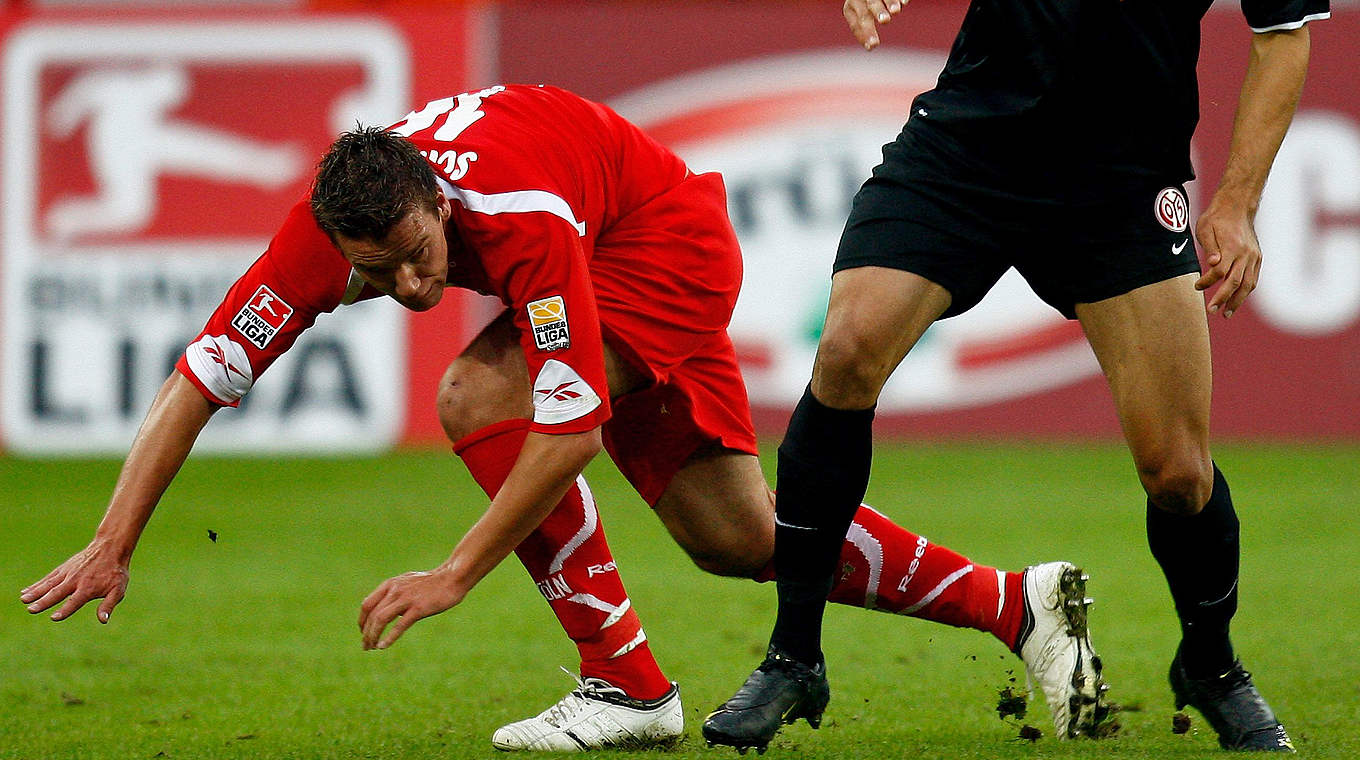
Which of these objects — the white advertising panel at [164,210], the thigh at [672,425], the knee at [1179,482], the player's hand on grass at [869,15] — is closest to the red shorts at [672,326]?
the thigh at [672,425]

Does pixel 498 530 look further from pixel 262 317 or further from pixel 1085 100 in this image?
pixel 1085 100

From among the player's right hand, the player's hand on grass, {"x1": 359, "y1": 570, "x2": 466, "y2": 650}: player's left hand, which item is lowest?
the player's right hand

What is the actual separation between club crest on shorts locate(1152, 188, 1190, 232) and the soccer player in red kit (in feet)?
2.79

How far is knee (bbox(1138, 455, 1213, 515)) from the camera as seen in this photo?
3.34m

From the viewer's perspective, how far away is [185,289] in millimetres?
9539

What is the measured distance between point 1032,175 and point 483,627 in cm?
255

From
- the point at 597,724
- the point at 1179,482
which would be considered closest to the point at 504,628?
the point at 597,724

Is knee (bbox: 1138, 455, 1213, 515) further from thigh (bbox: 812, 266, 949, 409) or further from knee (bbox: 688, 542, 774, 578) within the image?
knee (bbox: 688, 542, 774, 578)

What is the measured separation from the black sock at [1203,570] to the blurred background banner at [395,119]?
5848mm

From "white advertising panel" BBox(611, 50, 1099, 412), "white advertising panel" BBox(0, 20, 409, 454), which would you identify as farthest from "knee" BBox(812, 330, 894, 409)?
"white advertising panel" BBox(0, 20, 409, 454)

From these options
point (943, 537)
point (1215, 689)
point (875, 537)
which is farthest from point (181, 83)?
point (1215, 689)

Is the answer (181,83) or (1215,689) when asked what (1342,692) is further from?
(181,83)

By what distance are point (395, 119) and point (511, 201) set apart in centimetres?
670

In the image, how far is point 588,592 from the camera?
3557 mm
